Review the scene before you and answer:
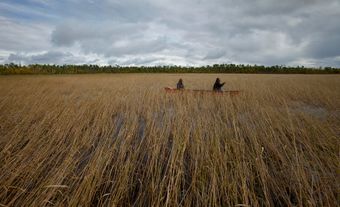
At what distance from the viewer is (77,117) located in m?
4.93

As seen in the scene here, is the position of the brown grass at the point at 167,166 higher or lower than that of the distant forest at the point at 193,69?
lower

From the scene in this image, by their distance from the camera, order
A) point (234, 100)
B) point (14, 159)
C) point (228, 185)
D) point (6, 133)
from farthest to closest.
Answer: point (234, 100) < point (6, 133) < point (14, 159) < point (228, 185)

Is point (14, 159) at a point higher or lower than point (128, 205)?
higher

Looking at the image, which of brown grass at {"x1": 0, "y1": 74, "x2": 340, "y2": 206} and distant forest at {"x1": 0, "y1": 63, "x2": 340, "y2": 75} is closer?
brown grass at {"x1": 0, "y1": 74, "x2": 340, "y2": 206}

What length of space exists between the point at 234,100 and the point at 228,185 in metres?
5.24

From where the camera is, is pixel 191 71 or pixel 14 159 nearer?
pixel 14 159

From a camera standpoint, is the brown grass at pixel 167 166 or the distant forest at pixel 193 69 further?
the distant forest at pixel 193 69

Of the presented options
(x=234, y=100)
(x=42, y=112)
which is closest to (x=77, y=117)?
(x=42, y=112)

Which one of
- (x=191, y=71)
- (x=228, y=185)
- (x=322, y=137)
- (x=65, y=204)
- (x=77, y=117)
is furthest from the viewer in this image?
(x=191, y=71)

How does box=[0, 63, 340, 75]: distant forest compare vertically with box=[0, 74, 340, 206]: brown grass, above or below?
above

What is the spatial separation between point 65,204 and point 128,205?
2.04ft

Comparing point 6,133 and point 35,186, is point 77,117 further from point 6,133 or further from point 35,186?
point 35,186

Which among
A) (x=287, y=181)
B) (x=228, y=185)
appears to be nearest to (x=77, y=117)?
(x=228, y=185)

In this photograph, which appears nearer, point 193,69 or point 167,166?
point 167,166
